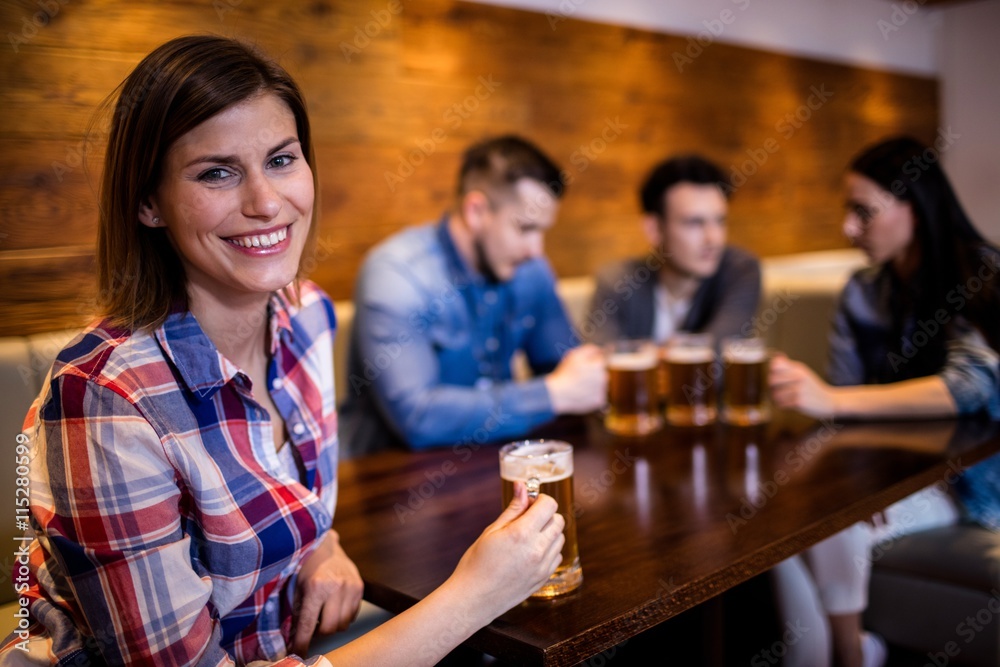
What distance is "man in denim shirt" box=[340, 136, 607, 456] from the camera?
202 cm

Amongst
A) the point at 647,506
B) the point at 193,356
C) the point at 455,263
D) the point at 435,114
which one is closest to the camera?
the point at 193,356

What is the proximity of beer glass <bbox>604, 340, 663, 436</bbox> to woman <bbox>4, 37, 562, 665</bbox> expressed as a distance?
0.83 metres

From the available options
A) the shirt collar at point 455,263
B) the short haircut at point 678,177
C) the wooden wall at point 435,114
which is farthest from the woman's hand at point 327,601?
the short haircut at point 678,177

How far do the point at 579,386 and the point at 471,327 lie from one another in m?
0.48

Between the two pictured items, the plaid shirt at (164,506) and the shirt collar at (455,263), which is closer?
the plaid shirt at (164,506)

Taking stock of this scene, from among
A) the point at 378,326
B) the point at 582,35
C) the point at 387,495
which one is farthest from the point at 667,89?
the point at 387,495

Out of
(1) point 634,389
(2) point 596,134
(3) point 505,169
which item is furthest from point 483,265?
(2) point 596,134

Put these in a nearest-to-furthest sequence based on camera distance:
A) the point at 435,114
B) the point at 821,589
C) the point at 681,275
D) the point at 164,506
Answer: the point at 164,506, the point at 821,589, the point at 681,275, the point at 435,114

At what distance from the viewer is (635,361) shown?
1.97 metres

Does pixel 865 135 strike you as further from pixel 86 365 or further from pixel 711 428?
pixel 86 365

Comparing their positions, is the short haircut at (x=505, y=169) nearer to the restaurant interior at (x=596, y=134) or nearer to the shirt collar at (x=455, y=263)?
the shirt collar at (x=455, y=263)

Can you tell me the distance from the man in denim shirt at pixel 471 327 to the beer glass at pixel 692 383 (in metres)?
0.17

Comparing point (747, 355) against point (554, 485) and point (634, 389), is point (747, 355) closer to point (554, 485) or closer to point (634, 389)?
point (634, 389)

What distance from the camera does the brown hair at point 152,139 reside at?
111cm
